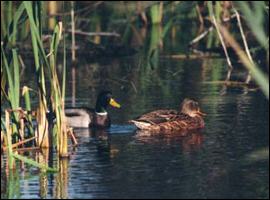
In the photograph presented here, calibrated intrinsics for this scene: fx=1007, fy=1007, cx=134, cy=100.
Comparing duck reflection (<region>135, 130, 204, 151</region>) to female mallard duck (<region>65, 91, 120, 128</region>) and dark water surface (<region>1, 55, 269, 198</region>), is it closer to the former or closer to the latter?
dark water surface (<region>1, 55, 269, 198</region>)

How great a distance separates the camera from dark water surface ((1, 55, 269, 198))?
27.8 feet

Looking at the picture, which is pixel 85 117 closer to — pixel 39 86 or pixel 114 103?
pixel 114 103

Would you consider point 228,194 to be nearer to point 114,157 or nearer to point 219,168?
point 219,168

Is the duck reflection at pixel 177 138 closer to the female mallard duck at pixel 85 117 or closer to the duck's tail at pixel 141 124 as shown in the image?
the duck's tail at pixel 141 124

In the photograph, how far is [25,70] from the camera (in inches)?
753

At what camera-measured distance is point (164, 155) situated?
1029cm

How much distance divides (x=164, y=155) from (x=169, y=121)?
2.27 meters

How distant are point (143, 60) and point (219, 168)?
11.0 meters

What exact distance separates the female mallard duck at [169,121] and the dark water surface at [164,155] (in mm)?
163

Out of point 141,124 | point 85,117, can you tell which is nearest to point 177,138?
point 141,124

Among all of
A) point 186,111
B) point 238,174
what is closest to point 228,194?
point 238,174

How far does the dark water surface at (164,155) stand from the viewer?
848 cm

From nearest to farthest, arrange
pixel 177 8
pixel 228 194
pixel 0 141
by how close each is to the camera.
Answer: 1. pixel 228 194
2. pixel 0 141
3. pixel 177 8

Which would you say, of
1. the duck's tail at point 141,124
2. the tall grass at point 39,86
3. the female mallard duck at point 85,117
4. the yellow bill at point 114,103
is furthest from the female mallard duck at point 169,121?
the tall grass at point 39,86
